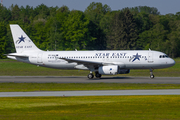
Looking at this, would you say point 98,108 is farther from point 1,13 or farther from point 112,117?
point 1,13

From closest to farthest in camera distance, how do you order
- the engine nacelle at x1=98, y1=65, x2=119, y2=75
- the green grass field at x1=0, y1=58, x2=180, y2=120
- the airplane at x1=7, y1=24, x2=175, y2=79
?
the green grass field at x1=0, y1=58, x2=180, y2=120, the engine nacelle at x1=98, y1=65, x2=119, y2=75, the airplane at x1=7, y1=24, x2=175, y2=79

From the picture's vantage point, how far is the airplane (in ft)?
124

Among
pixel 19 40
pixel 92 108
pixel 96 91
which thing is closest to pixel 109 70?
pixel 96 91

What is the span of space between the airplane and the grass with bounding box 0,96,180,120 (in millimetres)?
17024

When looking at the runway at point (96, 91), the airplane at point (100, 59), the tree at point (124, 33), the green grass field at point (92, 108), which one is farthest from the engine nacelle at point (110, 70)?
the tree at point (124, 33)

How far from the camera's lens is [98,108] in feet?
54.6

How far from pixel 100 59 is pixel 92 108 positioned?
22618 mm

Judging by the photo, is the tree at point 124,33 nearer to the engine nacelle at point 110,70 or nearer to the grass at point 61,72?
the grass at point 61,72

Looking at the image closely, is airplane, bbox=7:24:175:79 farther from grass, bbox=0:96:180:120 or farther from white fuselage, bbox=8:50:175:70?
grass, bbox=0:96:180:120

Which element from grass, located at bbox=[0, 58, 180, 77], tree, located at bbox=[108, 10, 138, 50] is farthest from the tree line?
grass, located at bbox=[0, 58, 180, 77]

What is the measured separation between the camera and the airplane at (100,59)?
37938mm

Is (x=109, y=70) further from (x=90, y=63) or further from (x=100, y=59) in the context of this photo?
Result: (x=100, y=59)

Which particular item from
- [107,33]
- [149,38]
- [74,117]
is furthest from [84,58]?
[107,33]

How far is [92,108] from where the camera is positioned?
1672 centimetres
